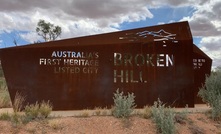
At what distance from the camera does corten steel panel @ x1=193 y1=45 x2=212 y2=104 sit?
19.6m

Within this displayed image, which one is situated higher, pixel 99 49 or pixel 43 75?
pixel 99 49

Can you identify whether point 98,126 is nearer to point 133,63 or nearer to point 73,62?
point 73,62

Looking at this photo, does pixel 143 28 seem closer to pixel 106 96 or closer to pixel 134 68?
pixel 134 68

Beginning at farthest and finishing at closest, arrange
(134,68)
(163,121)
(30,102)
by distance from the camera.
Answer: (134,68) < (30,102) < (163,121)

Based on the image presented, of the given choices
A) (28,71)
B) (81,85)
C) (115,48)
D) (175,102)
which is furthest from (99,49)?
(175,102)

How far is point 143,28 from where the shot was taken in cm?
1606

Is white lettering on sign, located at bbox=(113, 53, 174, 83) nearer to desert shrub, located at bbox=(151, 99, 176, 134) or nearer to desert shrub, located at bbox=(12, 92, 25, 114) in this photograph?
desert shrub, located at bbox=(151, 99, 176, 134)

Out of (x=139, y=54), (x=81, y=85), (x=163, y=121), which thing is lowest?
(x=163, y=121)

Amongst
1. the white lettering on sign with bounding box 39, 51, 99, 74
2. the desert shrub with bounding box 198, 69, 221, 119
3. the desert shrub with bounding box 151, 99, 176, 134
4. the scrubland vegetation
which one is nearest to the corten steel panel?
the desert shrub with bounding box 198, 69, 221, 119

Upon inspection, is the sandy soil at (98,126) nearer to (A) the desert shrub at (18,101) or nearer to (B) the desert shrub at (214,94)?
(B) the desert shrub at (214,94)

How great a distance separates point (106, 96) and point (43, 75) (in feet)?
9.18

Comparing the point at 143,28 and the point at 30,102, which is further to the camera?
the point at 143,28

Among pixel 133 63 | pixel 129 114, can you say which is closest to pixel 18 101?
pixel 129 114

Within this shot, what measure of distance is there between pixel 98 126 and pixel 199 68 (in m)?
10.1
